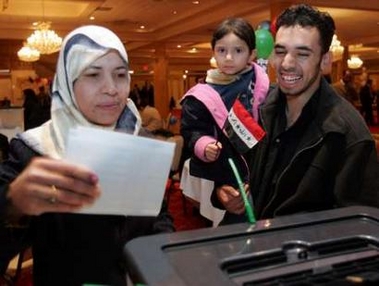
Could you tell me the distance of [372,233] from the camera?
670 millimetres

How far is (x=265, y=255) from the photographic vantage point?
23.3 inches

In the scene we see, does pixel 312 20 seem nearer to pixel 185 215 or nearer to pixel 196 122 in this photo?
pixel 196 122

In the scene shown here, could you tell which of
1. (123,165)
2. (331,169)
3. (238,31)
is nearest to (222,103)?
(238,31)

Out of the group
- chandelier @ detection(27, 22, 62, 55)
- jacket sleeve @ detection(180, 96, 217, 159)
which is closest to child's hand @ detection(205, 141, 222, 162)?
jacket sleeve @ detection(180, 96, 217, 159)

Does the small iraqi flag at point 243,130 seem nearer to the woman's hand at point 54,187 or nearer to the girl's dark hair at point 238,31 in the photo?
the woman's hand at point 54,187

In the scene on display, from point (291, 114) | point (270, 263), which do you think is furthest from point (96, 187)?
point (291, 114)

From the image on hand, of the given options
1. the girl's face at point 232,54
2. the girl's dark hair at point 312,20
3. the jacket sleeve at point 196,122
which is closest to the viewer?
the girl's dark hair at point 312,20

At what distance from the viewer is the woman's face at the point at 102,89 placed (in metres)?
1.17

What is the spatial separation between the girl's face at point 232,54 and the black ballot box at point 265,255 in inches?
57.4

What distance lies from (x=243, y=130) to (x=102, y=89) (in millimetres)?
428

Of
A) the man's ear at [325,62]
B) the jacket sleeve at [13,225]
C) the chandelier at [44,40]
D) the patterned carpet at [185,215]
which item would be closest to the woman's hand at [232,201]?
the man's ear at [325,62]

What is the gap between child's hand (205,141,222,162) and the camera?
1792 mm

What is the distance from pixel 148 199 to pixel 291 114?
76cm

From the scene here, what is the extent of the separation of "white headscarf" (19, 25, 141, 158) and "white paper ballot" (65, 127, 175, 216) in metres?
0.46
